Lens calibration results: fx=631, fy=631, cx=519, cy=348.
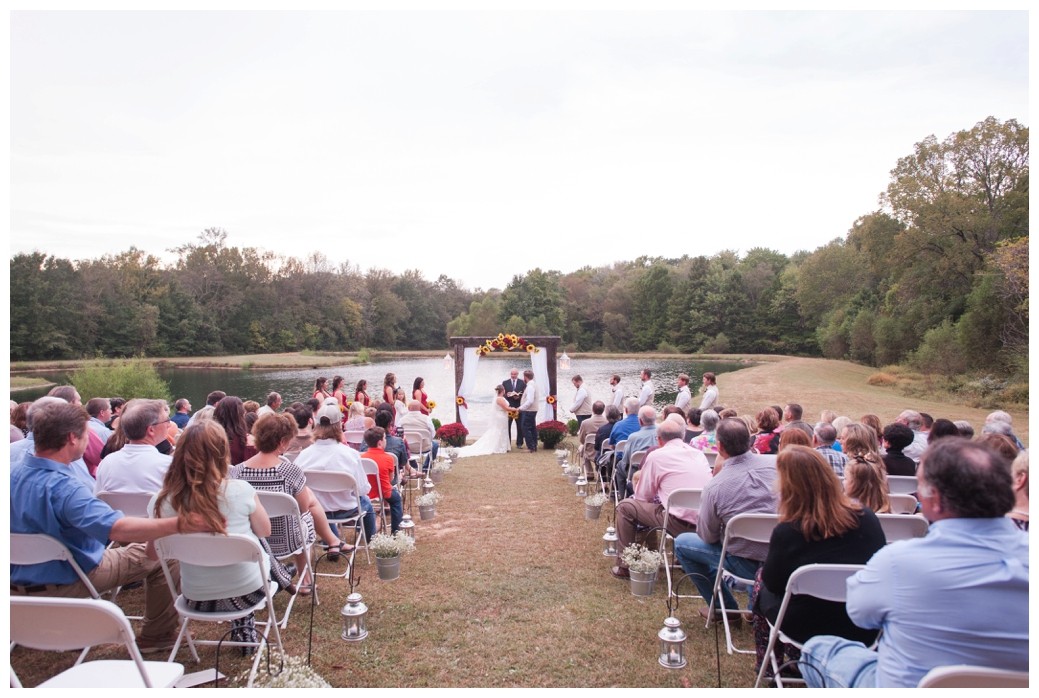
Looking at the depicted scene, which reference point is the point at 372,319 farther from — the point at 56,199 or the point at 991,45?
the point at 991,45

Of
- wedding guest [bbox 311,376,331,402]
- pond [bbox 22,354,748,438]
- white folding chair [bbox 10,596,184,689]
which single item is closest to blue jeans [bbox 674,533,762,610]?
white folding chair [bbox 10,596,184,689]

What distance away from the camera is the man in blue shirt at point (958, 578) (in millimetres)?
1811

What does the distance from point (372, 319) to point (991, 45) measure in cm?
6923

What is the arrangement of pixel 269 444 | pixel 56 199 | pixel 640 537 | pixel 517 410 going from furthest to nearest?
pixel 56 199 < pixel 517 410 < pixel 640 537 < pixel 269 444

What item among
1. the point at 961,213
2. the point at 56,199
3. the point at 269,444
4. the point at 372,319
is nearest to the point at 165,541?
the point at 269,444

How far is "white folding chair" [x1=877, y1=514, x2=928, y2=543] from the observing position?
3018 millimetres

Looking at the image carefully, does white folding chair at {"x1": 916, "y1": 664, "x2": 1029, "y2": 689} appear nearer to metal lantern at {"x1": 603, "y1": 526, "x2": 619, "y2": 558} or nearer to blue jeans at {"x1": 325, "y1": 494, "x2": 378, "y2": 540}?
metal lantern at {"x1": 603, "y1": 526, "x2": 619, "y2": 558}

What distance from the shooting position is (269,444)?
12.5ft

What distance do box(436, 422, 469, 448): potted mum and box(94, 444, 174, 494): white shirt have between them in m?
10.1

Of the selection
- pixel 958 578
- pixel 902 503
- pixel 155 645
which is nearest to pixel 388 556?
pixel 155 645

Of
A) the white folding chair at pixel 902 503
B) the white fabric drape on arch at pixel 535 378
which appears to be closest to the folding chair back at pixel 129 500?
the white folding chair at pixel 902 503

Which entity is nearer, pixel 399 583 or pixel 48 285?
pixel 399 583

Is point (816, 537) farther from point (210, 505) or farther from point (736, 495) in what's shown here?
point (210, 505)

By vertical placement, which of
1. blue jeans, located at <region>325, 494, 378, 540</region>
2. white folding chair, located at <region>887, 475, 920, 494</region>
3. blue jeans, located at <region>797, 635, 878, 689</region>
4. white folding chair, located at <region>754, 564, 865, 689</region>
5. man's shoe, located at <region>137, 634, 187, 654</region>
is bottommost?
man's shoe, located at <region>137, 634, 187, 654</region>
